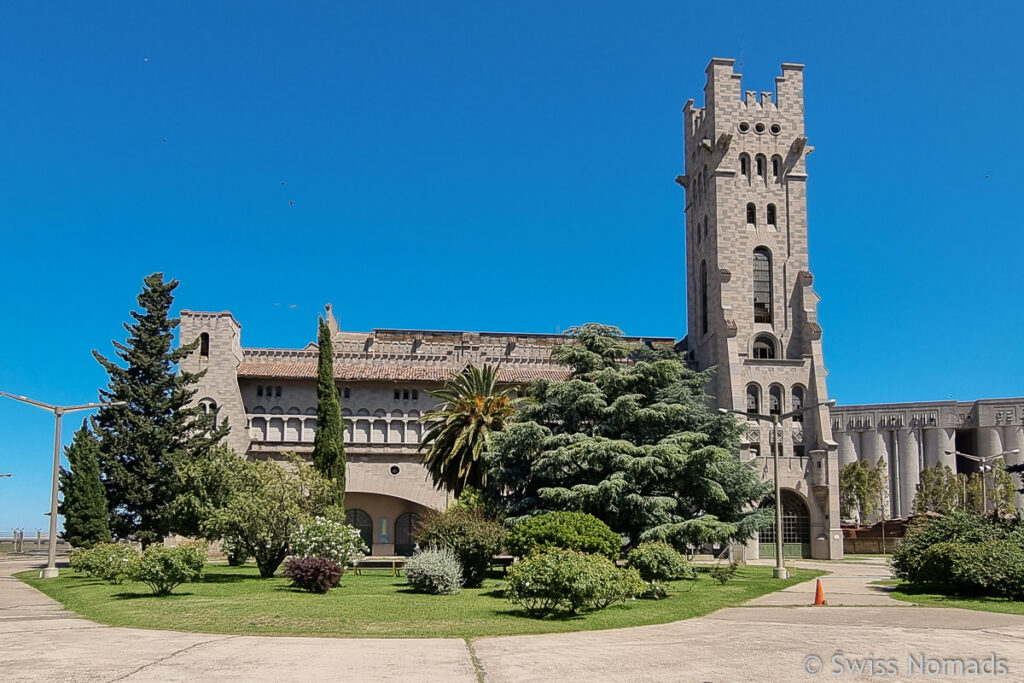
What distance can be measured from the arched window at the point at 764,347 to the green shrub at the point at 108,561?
128ft

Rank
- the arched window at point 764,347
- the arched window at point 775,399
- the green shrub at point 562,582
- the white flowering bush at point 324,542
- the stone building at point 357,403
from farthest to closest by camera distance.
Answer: the arched window at point 764,347
the stone building at point 357,403
the arched window at point 775,399
the white flowering bush at point 324,542
the green shrub at point 562,582

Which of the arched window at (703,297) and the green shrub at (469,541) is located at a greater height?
the arched window at (703,297)

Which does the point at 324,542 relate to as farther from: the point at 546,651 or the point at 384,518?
the point at 384,518

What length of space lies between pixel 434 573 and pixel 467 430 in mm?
13535

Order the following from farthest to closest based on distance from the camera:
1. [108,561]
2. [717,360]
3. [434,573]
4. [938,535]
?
1. [717,360]
2. [108,561]
3. [938,535]
4. [434,573]

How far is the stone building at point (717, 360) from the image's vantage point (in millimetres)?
53184

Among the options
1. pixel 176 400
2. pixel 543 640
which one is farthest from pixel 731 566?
pixel 176 400

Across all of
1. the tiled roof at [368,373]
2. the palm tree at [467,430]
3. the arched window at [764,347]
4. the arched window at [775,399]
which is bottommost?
the palm tree at [467,430]

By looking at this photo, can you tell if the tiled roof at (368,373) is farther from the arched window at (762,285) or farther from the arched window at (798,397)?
the arched window at (798,397)

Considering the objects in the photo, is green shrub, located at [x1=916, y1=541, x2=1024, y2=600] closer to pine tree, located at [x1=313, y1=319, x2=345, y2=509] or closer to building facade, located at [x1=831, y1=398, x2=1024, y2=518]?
pine tree, located at [x1=313, y1=319, x2=345, y2=509]

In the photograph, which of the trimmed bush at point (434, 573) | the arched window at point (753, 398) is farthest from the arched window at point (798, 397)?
the trimmed bush at point (434, 573)

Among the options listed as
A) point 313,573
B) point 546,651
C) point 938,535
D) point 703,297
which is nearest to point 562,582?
point 546,651

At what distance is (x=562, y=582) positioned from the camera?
1875 centimetres

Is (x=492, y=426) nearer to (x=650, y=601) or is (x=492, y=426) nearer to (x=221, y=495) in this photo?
(x=221, y=495)
